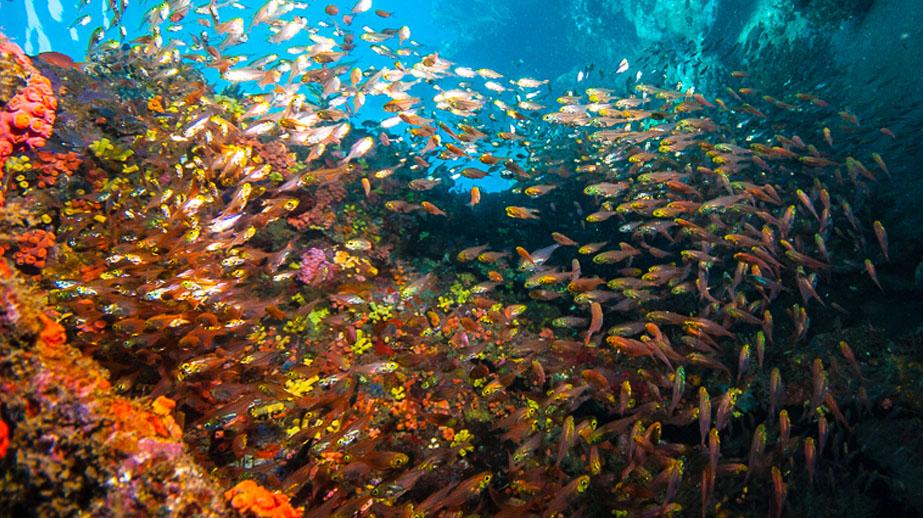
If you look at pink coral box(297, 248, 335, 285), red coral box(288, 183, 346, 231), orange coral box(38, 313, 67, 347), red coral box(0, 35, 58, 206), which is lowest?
orange coral box(38, 313, 67, 347)

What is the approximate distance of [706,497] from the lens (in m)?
4.53

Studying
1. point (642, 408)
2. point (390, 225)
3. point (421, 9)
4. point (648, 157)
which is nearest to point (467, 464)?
point (642, 408)

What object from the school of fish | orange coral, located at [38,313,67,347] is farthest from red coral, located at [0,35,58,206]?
orange coral, located at [38,313,67,347]

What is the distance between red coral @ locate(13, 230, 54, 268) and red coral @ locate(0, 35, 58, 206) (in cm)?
154

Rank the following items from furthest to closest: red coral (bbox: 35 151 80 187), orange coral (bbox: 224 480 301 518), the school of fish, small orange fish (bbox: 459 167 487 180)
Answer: small orange fish (bbox: 459 167 487 180), red coral (bbox: 35 151 80 187), the school of fish, orange coral (bbox: 224 480 301 518)

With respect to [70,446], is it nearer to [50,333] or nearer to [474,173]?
[50,333]

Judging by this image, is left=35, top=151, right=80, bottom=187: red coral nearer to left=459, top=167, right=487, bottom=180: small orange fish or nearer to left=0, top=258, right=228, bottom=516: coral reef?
left=0, top=258, right=228, bottom=516: coral reef

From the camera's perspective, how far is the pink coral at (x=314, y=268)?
7.34 metres

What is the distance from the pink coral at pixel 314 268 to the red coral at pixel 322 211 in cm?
66

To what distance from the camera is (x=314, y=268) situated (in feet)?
25.6

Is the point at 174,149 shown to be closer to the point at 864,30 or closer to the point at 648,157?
the point at 648,157

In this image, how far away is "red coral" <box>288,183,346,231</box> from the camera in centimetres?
843

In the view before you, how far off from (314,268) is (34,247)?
12.4 feet

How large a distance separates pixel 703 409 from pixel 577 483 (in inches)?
72.6
